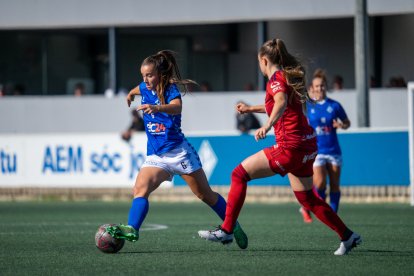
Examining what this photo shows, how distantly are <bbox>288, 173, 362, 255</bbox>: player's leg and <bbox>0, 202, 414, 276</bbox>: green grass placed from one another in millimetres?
146

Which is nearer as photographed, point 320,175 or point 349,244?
point 349,244

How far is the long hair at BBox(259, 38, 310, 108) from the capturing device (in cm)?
996

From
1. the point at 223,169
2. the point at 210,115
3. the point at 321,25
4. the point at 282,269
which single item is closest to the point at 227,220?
the point at 282,269

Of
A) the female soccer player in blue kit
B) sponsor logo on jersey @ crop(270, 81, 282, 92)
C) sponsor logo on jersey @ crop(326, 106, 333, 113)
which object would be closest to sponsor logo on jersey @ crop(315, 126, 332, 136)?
sponsor logo on jersey @ crop(326, 106, 333, 113)

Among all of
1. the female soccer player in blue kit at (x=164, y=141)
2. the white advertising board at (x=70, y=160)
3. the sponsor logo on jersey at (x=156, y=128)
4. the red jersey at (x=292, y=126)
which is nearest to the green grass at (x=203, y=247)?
the female soccer player in blue kit at (x=164, y=141)

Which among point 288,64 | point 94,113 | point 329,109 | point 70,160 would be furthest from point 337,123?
point 94,113

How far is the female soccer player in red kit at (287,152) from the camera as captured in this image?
32.8 feet

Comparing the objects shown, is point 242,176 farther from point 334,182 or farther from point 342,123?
Answer: point 334,182

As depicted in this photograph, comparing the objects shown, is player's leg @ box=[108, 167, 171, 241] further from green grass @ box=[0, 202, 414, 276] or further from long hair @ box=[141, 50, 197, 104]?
long hair @ box=[141, 50, 197, 104]

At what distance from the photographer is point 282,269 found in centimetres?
913

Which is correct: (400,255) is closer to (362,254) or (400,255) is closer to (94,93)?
(362,254)

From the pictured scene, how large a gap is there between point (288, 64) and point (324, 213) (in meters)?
1.41

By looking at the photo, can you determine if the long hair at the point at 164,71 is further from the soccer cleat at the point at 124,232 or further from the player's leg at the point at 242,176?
the soccer cleat at the point at 124,232

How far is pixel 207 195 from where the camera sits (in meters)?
10.8
